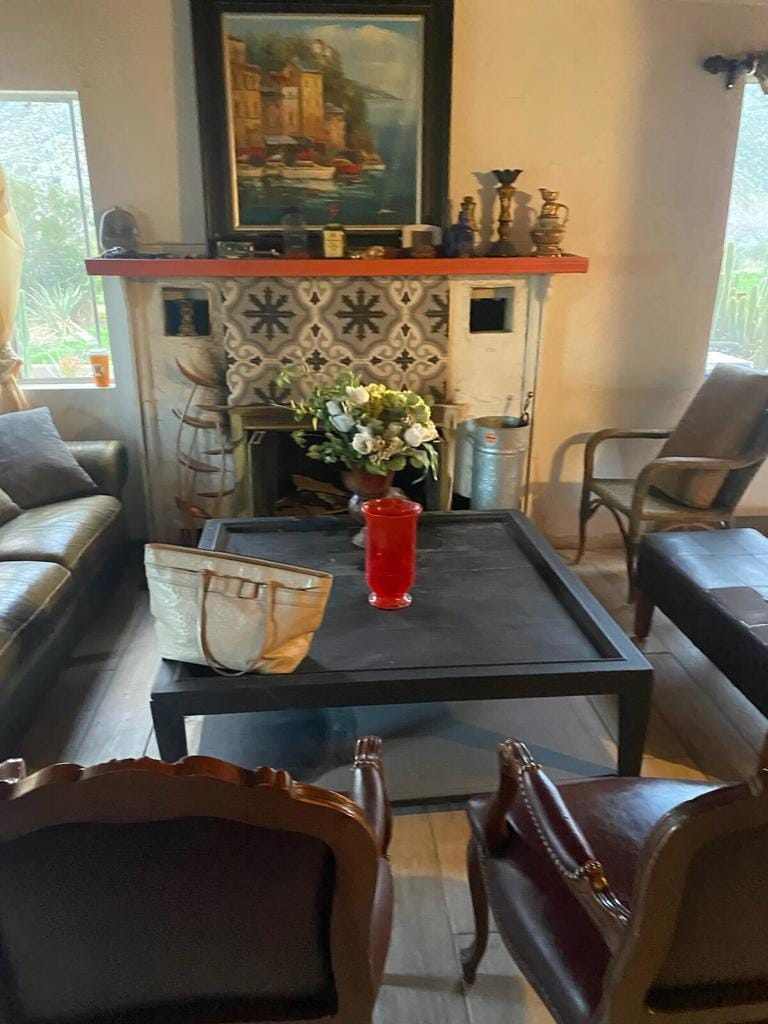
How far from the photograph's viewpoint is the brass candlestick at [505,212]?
3230 millimetres

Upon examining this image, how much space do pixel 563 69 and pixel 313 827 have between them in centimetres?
343

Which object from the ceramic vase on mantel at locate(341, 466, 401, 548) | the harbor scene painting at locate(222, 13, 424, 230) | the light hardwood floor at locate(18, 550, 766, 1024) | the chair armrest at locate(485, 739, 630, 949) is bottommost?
the light hardwood floor at locate(18, 550, 766, 1024)

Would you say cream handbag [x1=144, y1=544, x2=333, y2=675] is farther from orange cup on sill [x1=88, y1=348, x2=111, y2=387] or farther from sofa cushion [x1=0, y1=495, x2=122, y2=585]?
orange cup on sill [x1=88, y1=348, x2=111, y2=387]

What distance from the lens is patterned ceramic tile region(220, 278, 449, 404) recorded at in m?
3.30

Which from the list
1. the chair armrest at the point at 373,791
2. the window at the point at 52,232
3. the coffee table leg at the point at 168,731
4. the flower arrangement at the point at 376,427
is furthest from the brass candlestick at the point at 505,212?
the chair armrest at the point at 373,791

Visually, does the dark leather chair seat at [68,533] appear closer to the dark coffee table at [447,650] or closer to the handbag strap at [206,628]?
the dark coffee table at [447,650]

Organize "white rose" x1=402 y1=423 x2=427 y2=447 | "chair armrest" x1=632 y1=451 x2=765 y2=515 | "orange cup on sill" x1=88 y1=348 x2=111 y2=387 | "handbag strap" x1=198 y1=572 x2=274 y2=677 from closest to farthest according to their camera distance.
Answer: "handbag strap" x1=198 y1=572 x2=274 y2=677 < "white rose" x1=402 y1=423 x2=427 y2=447 < "chair armrest" x1=632 y1=451 x2=765 y2=515 < "orange cup on sill" x1=88 y1=348 x2=111 y2=387

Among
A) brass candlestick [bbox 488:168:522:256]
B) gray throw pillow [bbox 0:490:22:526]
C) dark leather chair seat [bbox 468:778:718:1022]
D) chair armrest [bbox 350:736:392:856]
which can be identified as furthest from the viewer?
brass candlestick [bbox 488:168:522:256]

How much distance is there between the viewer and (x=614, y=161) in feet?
11.1

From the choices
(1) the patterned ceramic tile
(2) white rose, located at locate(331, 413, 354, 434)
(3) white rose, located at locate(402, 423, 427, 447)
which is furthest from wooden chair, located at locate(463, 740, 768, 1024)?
(1) the patterned ceramic tile

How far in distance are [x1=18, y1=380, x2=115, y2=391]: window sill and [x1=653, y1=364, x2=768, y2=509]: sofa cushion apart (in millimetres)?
2556

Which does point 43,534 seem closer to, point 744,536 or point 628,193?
point 744,536

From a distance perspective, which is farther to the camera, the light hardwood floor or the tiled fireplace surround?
the tiled fireplace surround

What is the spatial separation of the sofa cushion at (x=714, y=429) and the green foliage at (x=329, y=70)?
1.82 meters
